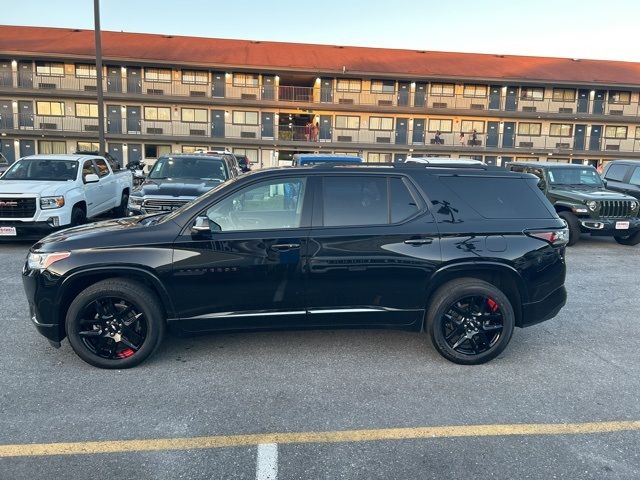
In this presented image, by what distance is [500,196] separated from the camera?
4.59m

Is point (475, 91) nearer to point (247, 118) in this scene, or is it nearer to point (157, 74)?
point (247, 118)

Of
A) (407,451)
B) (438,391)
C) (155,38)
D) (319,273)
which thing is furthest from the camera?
(155,38)

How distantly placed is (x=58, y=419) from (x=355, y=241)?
2.57 meters

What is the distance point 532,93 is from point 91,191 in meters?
33.7

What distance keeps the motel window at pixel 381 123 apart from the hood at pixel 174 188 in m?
26.6

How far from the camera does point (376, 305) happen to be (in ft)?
14.2

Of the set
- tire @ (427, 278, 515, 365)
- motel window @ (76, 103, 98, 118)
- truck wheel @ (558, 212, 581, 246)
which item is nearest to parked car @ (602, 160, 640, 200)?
truck wheel @ (558, 212, 581, 246)

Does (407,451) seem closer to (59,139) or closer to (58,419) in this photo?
(58,419)

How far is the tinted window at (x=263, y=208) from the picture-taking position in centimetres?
424

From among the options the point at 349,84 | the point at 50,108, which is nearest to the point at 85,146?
the point at 50,108

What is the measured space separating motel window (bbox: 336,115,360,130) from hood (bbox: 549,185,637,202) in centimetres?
2478

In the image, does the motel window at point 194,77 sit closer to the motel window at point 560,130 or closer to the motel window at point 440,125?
the motel window at point 440,125

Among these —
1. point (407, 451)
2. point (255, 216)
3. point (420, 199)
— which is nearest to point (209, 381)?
point (255, 216)

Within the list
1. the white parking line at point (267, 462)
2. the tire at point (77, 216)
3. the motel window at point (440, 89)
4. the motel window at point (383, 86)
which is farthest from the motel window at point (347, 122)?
the white parking line at point (267, 462)
